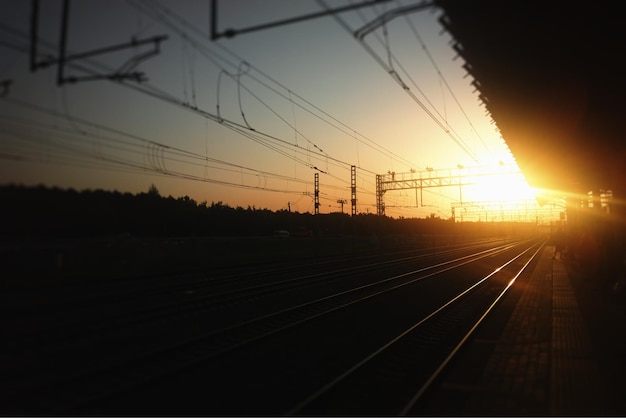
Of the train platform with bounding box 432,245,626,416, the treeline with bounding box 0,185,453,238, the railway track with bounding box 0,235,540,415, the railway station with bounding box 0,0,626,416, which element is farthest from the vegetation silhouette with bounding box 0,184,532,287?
the train platform with bounding box 432,245,626,416

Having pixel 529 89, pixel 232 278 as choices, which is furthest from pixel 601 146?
pixel 232 278

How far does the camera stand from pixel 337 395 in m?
7.18

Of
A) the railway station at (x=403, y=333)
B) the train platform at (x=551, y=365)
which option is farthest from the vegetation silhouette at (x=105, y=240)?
the train platform at (x=551, y=365)

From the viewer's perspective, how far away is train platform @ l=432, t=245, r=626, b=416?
21.9ft

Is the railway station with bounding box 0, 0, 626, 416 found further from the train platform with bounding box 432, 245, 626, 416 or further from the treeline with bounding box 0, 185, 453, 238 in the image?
the treeline with bounding box 0, 185, 453, 238

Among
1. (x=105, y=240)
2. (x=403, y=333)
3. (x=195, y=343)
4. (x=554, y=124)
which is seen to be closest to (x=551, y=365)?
(x=403, y=333)

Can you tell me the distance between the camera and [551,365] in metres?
8.51

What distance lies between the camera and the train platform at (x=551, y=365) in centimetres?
666

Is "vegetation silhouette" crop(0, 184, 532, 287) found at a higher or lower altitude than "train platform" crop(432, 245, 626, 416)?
higher

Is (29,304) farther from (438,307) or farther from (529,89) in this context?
(529,89)

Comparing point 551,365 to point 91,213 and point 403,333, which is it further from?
point 91,213

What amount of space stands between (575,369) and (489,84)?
254 inches

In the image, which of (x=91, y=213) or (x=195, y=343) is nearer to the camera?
(x=195, y=343)

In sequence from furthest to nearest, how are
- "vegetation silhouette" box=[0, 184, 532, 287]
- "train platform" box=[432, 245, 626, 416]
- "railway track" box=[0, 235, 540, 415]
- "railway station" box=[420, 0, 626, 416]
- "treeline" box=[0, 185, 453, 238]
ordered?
"vegetation silhouette" box=[0, 184, 532, 287]
"treeline" box=[0, 185, 453, 238]
"railway station" box=[420, 0, 626, 416]
"railway track" box=[0, 235, 540, 415]
"train platform" box=[432, 245, 626, 416]
